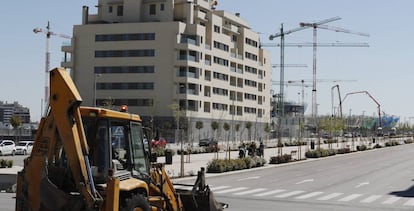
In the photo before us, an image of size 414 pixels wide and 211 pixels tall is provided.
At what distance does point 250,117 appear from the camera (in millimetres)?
114062

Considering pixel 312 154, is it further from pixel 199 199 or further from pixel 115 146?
pixel 115 146

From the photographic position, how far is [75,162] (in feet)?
29.6

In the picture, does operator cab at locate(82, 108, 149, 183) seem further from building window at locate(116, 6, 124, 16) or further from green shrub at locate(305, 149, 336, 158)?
building window at locate(116, 6, 124, 16)

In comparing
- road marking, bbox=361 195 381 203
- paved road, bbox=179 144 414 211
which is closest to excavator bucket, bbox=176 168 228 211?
paved road, bbox=179 144 414 211

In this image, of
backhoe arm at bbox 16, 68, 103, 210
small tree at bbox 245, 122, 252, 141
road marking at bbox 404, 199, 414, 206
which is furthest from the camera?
small tree at bbox 245, 122, 252, 141

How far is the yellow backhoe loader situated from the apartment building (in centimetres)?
7295

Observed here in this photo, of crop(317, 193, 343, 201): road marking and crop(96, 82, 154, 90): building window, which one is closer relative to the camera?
crop(317, 193, 343, 201): road marking

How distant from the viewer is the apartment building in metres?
89.1

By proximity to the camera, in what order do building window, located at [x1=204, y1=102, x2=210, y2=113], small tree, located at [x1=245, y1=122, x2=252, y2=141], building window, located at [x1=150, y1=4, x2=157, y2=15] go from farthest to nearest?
small tree, located at [x1=245, y1=122, x2=252, y2=141] → building window, located at [x1=204, y1=102, x2=210, y2=113] → building window, located at [x1=150, y1=4, x2=157, y2=15]

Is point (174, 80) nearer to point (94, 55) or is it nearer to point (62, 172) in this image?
point (94, 55)

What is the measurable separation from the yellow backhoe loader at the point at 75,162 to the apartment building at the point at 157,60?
72952mm

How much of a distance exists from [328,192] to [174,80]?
216 feet

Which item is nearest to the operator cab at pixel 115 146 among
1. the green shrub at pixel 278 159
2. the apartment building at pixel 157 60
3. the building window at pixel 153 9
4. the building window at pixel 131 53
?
the green shrub at pixel 278 159

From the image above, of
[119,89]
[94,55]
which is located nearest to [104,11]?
[94,55]
